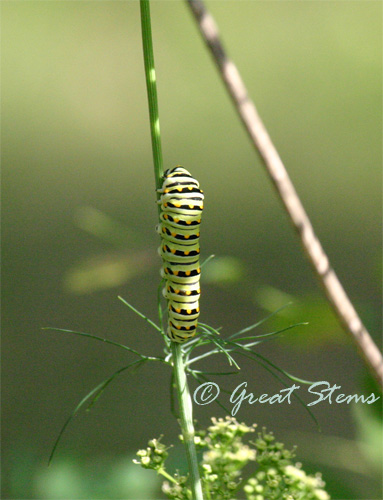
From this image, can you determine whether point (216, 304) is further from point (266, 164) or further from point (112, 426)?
point (266, 164)

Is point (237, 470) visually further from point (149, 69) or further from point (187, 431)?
point (149, 69)

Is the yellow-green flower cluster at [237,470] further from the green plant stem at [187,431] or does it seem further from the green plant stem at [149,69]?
the green plant stem at [149,69]

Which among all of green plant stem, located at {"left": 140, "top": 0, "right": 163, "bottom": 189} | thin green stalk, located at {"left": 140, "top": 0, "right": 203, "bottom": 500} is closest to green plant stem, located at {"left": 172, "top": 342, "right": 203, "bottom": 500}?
thin green stalk, located at {"left": 140, "top": 0, "right": 203, "bottom": 500}

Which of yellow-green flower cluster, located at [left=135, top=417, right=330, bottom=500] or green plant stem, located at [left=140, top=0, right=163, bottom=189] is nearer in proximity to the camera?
green plant stem, located at [left=140, top=0, right=163, bottom=189]

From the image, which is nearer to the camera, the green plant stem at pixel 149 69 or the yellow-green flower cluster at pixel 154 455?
the green plant stem at pixel 149 69

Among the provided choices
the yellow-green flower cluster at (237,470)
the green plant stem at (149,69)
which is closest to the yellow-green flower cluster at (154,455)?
the yellow-green flower cluster at (237,470)

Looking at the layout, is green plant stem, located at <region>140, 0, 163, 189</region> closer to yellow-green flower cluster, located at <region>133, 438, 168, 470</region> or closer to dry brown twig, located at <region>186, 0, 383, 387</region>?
dry brown twig, located at <region>186, 0, 383, 387</region>

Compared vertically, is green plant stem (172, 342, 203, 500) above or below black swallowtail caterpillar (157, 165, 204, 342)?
below
